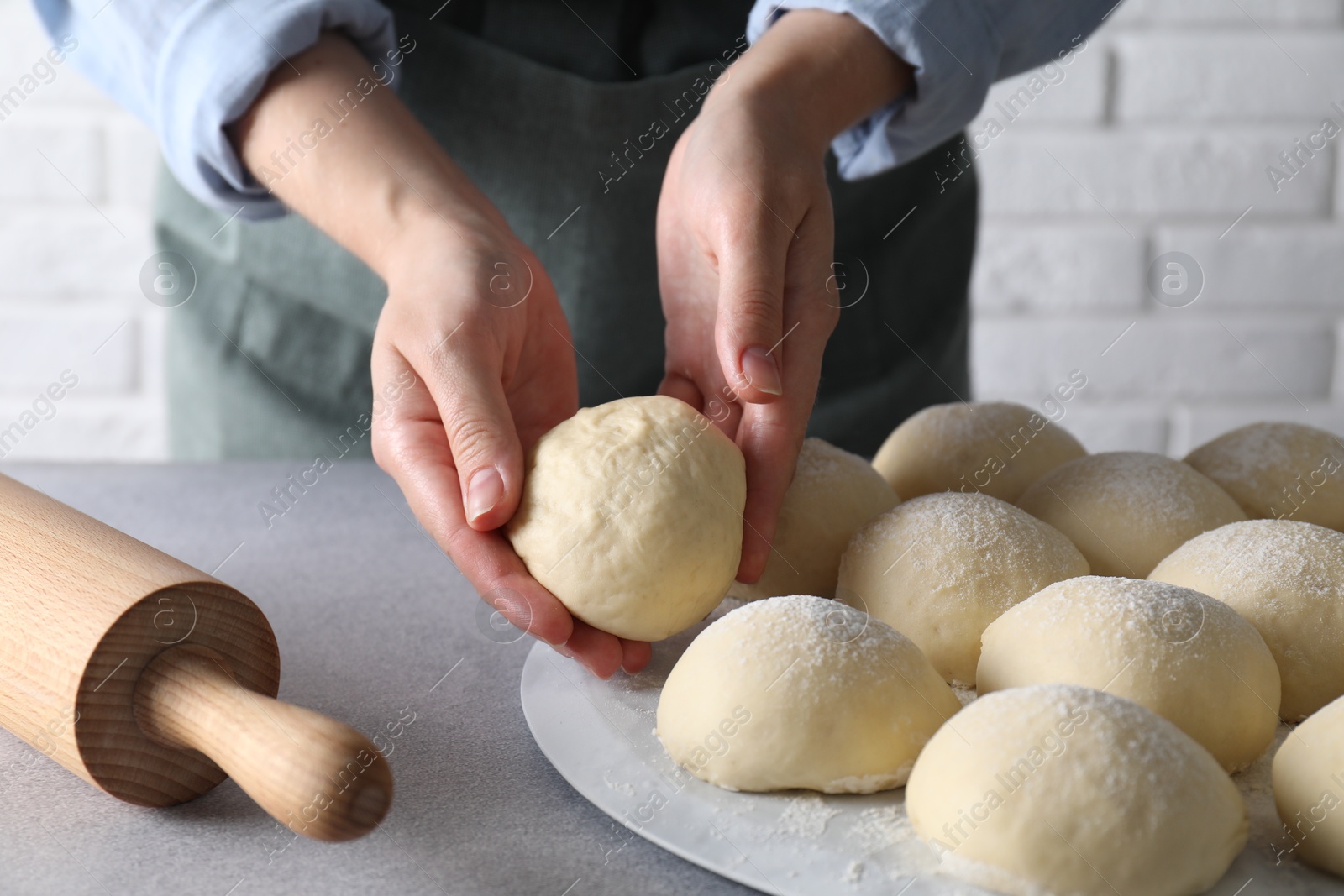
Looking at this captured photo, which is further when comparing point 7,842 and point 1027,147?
point 1027,147

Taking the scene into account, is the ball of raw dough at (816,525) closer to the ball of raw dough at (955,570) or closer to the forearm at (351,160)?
the ball of raw dough at (955,570)

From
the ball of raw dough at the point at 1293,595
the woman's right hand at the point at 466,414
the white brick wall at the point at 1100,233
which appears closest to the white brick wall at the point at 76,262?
the white brick wall at the point at 1100,233

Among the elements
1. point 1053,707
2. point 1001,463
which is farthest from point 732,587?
point 1053,707

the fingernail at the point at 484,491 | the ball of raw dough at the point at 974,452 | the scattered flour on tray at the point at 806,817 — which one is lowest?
the scattered flour on tray at the point at 806,817

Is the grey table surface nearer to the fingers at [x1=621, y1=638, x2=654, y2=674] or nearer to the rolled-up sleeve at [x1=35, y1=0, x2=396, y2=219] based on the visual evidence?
the fingers at [x1=621, y1=638, x2=654, y2=674]

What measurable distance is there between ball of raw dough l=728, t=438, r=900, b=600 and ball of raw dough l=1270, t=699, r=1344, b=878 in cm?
40

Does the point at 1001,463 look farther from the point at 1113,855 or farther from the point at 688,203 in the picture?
the point at 1113,855

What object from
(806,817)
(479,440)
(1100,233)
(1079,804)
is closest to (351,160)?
(479,440)

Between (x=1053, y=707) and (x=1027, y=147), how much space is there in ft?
6.07

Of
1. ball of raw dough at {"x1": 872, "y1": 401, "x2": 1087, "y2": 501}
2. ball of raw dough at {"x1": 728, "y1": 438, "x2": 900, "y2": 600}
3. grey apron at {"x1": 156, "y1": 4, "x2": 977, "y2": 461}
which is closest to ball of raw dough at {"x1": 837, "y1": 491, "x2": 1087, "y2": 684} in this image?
ball of raw dough at {"x1": 728, "y1": 438, "x2": 900, "y2": 600}

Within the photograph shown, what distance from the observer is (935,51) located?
1.15 meters

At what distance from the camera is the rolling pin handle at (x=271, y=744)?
560 millimetres

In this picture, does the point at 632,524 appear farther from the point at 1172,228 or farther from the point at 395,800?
the point at 1172,228

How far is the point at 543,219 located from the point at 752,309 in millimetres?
623
